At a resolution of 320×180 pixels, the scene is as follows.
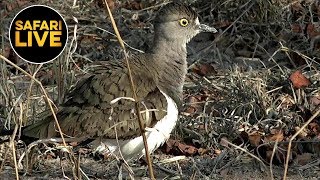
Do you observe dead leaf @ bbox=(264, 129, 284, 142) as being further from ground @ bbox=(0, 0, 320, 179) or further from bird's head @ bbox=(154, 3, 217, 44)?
bird's head @ bbox=(154, 3, 217, 44)

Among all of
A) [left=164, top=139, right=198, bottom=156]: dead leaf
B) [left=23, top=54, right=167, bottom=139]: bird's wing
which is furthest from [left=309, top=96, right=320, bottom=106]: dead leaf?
[left=23, top=54, right=167, bottom=139]: bird's wing

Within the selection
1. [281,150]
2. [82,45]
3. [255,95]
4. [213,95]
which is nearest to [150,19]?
[82,45]

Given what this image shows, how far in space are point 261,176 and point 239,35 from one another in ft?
7.63

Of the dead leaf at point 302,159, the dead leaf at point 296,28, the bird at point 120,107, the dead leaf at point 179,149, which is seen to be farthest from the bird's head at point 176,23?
the dead leaf at point 296,28

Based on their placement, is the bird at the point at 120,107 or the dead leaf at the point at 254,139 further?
the dead leaf at the point at 254,139

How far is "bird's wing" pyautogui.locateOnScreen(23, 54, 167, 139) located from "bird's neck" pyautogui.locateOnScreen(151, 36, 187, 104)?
6.8 inches

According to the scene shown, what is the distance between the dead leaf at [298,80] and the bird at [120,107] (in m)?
0.97

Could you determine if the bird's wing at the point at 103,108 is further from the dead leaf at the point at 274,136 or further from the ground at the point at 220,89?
the dead leaf at the point at 274,136

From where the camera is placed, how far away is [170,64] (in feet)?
16.4

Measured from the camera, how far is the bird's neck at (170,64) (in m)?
4.82

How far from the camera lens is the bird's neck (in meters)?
4.82

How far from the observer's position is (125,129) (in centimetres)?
446

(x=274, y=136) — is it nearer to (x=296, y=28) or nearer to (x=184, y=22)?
(x=184, y=22)

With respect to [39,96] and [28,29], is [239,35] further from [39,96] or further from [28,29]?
[28,29]
